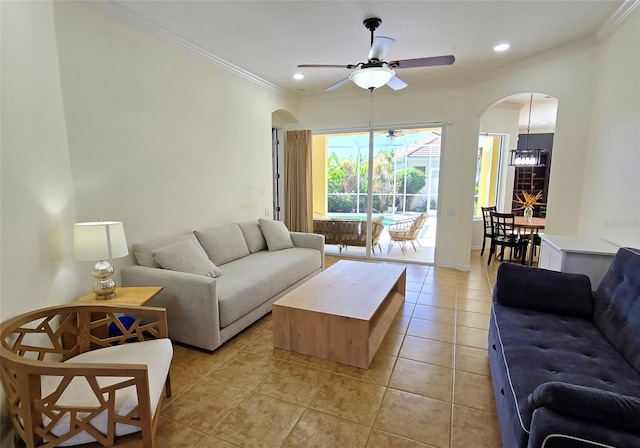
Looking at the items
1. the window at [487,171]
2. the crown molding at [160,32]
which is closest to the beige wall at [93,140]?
the crown molding at [160,32]

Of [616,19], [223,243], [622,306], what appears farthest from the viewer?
[223,243]

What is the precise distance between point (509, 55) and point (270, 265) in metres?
3.88

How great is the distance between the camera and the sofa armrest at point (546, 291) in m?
2.27

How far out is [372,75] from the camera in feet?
9.24

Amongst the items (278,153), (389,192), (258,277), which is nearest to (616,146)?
(389,192)

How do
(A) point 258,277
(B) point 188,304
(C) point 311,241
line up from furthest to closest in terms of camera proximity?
(C) point 311,241 < (A) point 258,277 < (B) point 188,304

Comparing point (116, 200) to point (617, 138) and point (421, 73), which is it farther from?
point (617, 138)

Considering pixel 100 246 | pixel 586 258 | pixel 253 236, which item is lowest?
pixel 253 236

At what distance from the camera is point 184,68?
354 centimetres

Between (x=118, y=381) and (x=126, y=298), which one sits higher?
(x=126, y=298)

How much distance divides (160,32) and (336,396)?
12.0 ft

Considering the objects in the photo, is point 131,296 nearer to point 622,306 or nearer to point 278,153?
point 622,306

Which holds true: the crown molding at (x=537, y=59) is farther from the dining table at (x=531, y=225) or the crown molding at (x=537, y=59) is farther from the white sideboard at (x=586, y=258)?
the dining table at (x=531, y=225)

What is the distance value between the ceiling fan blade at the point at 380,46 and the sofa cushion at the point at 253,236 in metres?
2.67
